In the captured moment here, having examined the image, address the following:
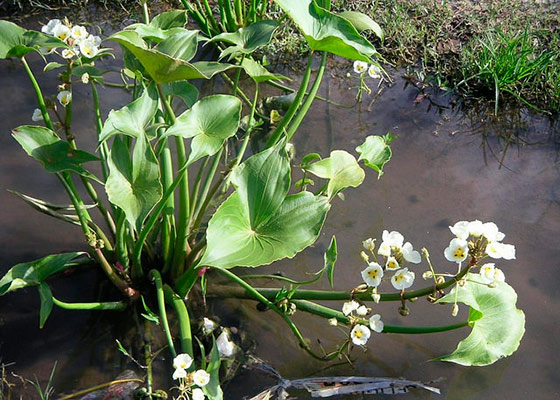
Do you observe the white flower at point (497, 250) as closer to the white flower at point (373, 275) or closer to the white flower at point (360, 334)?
the white flower at point (373, 275)

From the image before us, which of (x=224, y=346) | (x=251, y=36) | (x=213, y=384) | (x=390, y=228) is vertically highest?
(x=251, y=36)

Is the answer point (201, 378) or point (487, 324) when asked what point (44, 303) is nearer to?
point (201, 378)

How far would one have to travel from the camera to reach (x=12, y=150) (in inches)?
88.4

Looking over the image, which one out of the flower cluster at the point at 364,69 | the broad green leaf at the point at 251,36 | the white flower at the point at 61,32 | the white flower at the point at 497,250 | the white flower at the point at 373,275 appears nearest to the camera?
the white flower at the point at 497,250

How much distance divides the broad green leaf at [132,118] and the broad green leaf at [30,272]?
Answer: 0.38 m

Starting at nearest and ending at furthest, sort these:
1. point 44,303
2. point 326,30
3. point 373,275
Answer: point 373,275 → point 44,303 → point 326,30

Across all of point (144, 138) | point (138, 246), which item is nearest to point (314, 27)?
point (144, 138)

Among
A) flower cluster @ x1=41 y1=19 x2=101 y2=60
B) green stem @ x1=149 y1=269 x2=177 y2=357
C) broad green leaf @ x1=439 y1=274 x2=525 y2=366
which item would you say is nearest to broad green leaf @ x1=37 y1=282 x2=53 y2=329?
green stem @ x1=149 y1=269 x2=177 y2=357

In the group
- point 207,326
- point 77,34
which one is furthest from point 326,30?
point 207,326

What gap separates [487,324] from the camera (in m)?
1.45

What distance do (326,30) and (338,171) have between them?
37 centimetres

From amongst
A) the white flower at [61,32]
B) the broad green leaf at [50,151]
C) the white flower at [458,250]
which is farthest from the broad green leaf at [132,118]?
the white flower at [458,250]

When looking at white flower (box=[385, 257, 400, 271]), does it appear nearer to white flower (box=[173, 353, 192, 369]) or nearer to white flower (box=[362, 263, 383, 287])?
white flower (box=[362, 263, 383, 287])

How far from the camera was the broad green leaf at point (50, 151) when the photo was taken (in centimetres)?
149
